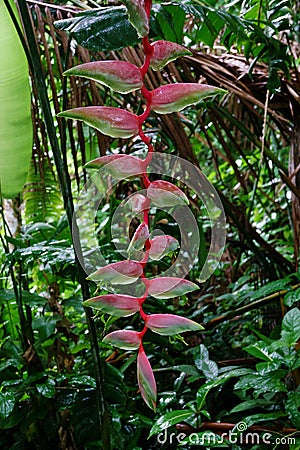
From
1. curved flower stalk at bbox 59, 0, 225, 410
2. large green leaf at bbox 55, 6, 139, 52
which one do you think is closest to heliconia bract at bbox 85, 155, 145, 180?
curved flower stalk at bbox 59, 0, 225, 410

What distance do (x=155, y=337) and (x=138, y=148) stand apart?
524 millimetres

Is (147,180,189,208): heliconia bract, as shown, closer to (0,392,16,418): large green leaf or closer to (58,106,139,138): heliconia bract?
(58,106,139,138): heliconia bract

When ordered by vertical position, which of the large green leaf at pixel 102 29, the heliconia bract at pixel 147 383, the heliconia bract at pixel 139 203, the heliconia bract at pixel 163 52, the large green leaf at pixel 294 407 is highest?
the large green leaf at pixel 102 29

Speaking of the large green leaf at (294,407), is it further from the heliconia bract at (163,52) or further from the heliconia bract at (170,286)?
the heliconia bract at (163,52)

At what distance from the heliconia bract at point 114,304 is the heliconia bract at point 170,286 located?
0.02 m

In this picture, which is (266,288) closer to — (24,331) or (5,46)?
(24,331)

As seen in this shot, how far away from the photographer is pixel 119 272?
0.40m

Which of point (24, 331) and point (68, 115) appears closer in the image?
point (68, 115)

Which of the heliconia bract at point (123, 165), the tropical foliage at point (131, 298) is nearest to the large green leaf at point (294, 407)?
the tropical foliage at point (131, 298)

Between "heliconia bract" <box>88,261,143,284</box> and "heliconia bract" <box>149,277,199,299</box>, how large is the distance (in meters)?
0.02

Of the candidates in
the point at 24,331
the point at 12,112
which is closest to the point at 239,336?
the point at 24,331

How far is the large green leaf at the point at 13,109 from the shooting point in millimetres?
637

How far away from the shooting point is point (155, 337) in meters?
0.97

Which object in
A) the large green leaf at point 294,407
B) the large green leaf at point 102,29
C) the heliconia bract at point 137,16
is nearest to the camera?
the heliconia bract at point 137,16
